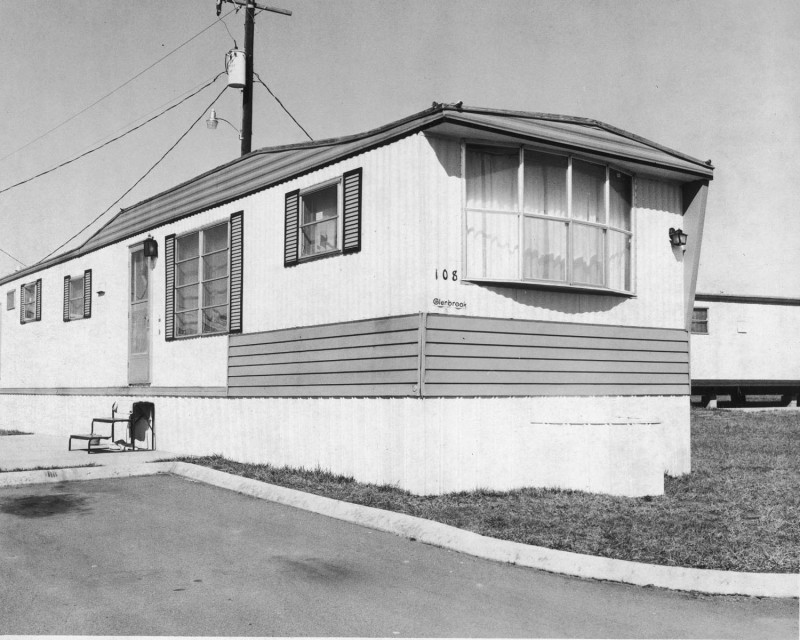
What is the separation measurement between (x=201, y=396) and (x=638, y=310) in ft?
20.4

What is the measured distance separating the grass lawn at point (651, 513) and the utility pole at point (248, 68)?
7605 millimetres

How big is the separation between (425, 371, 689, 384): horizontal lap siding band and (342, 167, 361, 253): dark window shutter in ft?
6.00

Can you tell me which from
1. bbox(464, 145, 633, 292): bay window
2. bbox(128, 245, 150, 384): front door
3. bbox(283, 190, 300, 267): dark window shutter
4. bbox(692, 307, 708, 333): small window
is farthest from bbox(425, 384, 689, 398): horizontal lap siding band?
bbox(692, 307, 708, 333): small window

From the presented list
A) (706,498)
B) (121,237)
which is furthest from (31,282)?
(706,498)

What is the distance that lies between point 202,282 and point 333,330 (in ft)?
11.9

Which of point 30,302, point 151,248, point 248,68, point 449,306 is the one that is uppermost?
point 248,68

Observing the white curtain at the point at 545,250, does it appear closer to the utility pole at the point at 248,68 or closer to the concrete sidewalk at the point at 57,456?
the concrete sidewalk at the point at 57,456

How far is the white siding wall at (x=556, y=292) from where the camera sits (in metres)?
8.93

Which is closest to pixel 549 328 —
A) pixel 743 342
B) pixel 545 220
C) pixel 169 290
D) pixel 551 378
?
pixel 551 378

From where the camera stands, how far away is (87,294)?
16.5m

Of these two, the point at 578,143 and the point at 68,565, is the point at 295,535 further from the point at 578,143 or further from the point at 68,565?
the point at 578,143

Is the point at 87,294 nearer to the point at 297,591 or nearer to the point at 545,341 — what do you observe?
the point at 545,341

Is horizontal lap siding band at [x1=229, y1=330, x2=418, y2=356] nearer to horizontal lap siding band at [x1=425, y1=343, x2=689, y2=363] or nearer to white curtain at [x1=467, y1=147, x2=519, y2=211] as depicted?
horizontal lap siding band at [x1=425, y1=343, x2=689, y2=363]

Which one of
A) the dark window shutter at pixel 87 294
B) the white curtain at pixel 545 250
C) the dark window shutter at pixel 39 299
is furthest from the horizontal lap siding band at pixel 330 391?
the dark window shutter at pixel 39 299
